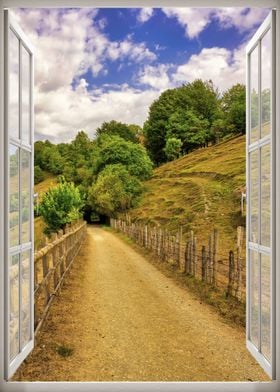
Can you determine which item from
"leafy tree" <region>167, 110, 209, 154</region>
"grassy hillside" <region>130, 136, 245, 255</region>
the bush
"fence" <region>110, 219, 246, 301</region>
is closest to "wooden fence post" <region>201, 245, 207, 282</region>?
"fence" <region>110, 219, 246, 301</region>

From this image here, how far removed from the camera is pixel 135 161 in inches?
974

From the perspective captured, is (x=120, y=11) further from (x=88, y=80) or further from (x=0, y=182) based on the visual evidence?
(x=0, y=182)

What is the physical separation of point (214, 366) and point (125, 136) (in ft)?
92.3

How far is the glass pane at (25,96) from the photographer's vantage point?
2555 millimetres

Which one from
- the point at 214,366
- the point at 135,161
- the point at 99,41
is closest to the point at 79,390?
the point at 214,366

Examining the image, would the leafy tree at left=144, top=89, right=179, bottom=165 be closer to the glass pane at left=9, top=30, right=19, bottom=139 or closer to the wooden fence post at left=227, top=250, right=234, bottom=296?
the wooden fence post at left=227, top=250, right=234, bottom=296

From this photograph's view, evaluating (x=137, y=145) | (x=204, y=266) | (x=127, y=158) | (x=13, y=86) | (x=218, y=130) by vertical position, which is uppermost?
(x=218, y=130)

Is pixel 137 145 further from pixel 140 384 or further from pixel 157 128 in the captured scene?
pixel 140 384

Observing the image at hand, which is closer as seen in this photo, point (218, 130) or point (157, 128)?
point (218, 130)

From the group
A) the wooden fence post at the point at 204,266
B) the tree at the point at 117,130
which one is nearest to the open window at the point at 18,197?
the wooden fence post at the point at 204,266

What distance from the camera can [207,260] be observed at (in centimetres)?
641

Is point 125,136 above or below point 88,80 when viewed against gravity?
below

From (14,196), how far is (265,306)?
1.43 meters

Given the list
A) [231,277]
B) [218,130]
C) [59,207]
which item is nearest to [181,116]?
[218,130]
